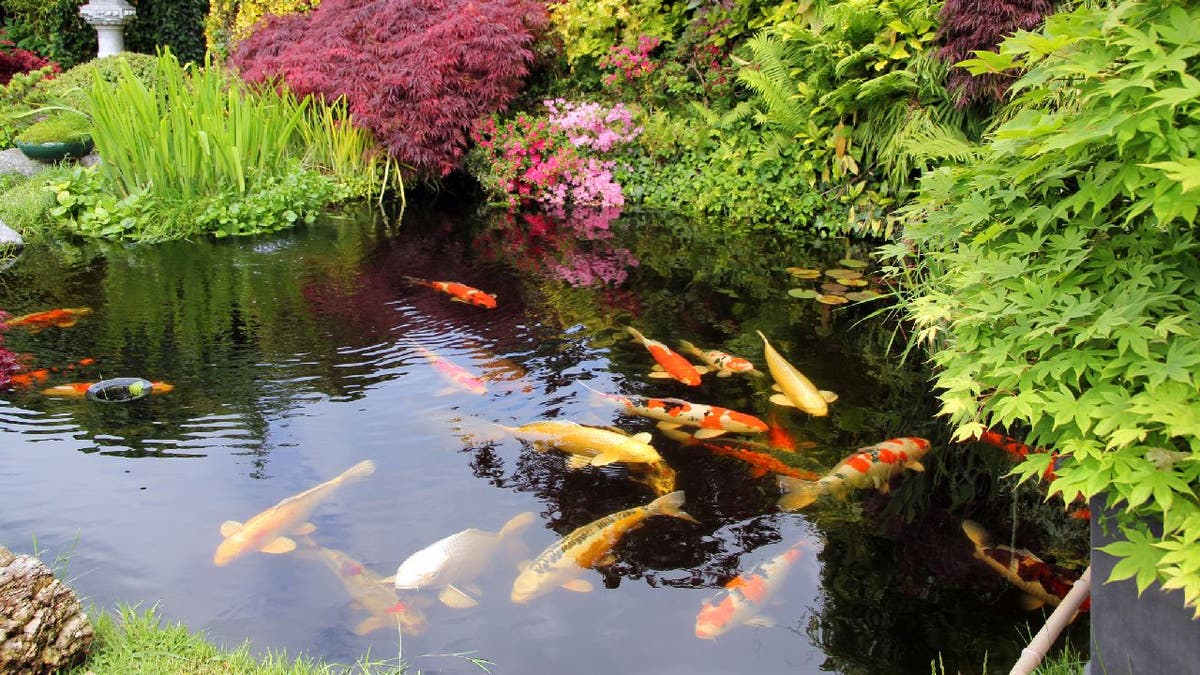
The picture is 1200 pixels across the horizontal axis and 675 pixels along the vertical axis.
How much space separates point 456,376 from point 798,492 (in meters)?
2.03

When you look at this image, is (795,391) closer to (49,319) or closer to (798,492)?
(798,492)

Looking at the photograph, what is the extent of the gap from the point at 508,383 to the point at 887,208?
4315 millimetres

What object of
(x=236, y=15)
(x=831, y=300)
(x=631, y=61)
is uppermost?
(x=236, y=15)

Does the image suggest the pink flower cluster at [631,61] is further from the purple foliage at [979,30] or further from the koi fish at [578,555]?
the koi fish at [578,555]

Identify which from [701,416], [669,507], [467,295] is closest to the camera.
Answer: [669,507]

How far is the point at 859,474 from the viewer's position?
3.82 meters

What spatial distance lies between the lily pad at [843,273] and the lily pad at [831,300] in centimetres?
49

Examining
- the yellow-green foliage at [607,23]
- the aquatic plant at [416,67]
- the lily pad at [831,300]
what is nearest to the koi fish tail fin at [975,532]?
the lily pad at [831,300]

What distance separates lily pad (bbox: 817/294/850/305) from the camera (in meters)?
6.26

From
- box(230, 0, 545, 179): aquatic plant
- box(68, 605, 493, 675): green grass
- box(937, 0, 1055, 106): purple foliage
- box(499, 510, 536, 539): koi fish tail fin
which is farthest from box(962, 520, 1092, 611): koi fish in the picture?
box(230, 0, 545, 179): aquatic plant

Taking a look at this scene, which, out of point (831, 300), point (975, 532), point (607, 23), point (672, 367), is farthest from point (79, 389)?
point (607, 23)

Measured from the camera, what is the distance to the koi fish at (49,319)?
5.54 meters

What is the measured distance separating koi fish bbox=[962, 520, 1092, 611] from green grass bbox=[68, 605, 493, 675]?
1.88m

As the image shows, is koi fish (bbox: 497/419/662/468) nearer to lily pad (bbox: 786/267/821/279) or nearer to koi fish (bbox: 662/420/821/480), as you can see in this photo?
koi fish (bbox: 662/420/821/480)
